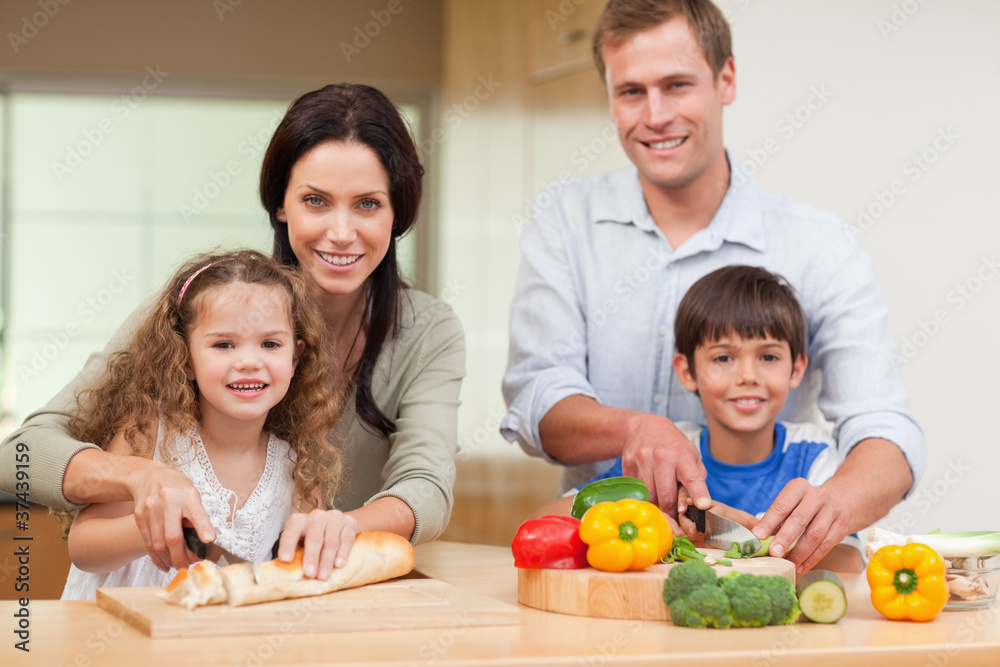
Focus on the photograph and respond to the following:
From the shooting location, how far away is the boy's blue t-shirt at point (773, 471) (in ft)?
7.18

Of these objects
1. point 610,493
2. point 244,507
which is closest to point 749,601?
point 610,493

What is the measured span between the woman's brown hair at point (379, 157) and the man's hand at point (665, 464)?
0.49 metres

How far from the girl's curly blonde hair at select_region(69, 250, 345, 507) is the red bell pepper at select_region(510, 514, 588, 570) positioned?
1.73ft

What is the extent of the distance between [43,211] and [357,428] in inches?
173

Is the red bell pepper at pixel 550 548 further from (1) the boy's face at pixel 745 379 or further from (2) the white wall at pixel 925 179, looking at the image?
(2) the white wall at pixel 925 179

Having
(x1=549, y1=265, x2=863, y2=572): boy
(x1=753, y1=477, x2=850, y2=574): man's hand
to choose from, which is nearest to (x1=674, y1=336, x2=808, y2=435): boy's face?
(x1=549, y1=265, x2=863, y2=572): boy

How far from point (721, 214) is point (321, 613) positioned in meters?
1.57

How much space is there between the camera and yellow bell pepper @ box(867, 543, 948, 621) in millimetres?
1380

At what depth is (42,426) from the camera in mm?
1756

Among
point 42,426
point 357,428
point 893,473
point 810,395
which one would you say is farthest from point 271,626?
point 810,395

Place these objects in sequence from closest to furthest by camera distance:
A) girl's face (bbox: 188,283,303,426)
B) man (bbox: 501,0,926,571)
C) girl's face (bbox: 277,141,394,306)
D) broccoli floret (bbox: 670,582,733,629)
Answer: broccoli floret (bbox: 670,582,733,629) < girl's face (bbox: 188,283,303,426) < girl's face (bbox: 277,141,394,306) < man (bbox: 501,0,926,571)

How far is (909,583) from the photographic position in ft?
4.57

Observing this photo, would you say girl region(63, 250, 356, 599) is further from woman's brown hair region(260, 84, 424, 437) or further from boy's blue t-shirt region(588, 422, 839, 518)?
boy's blue t-shirt region(588, 422, 839, 518)

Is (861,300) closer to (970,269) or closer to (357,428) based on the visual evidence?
(970,269)
